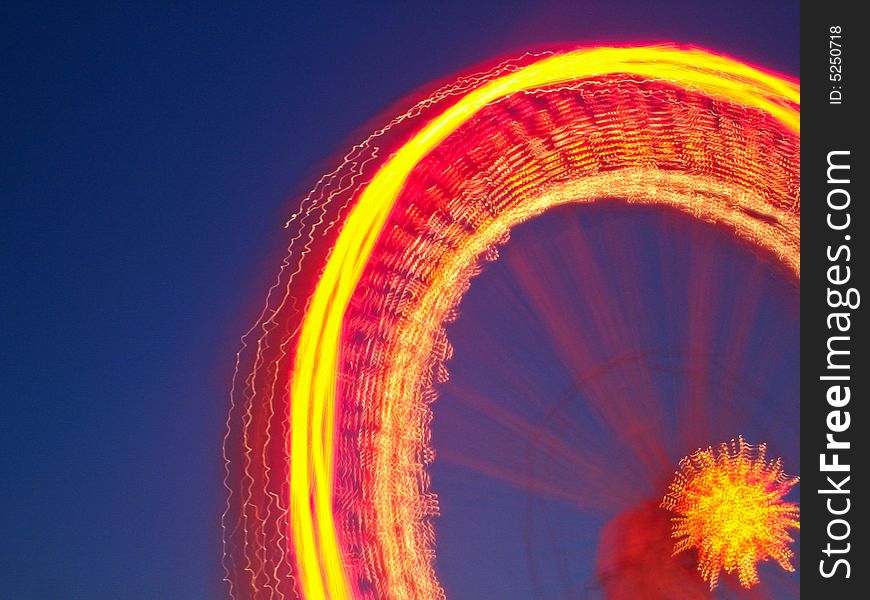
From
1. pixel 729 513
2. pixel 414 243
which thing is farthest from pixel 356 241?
pixel 729 513

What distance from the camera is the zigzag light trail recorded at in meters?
3.76

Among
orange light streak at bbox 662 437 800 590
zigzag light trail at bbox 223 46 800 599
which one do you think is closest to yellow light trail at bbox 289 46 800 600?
zigzag light trail at bbox 223 46 800 599

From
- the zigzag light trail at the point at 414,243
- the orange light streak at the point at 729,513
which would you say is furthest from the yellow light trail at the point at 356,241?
the orange light streak at the point at 729,513

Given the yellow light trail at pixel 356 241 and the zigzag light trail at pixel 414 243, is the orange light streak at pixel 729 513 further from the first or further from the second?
the yellow light trail at pixel 356 241

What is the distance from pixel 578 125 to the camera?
176 inches

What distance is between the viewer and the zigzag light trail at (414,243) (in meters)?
3.76

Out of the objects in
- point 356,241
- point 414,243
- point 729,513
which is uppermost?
point 414,243

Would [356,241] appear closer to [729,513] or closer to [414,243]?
[414,243]

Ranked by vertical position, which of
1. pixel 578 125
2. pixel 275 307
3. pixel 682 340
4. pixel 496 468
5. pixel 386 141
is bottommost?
pixel 496 468

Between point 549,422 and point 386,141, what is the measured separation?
1382mm

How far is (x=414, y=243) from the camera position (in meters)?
4.14

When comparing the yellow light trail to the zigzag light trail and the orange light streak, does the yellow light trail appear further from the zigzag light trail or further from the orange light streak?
the orange light streak
